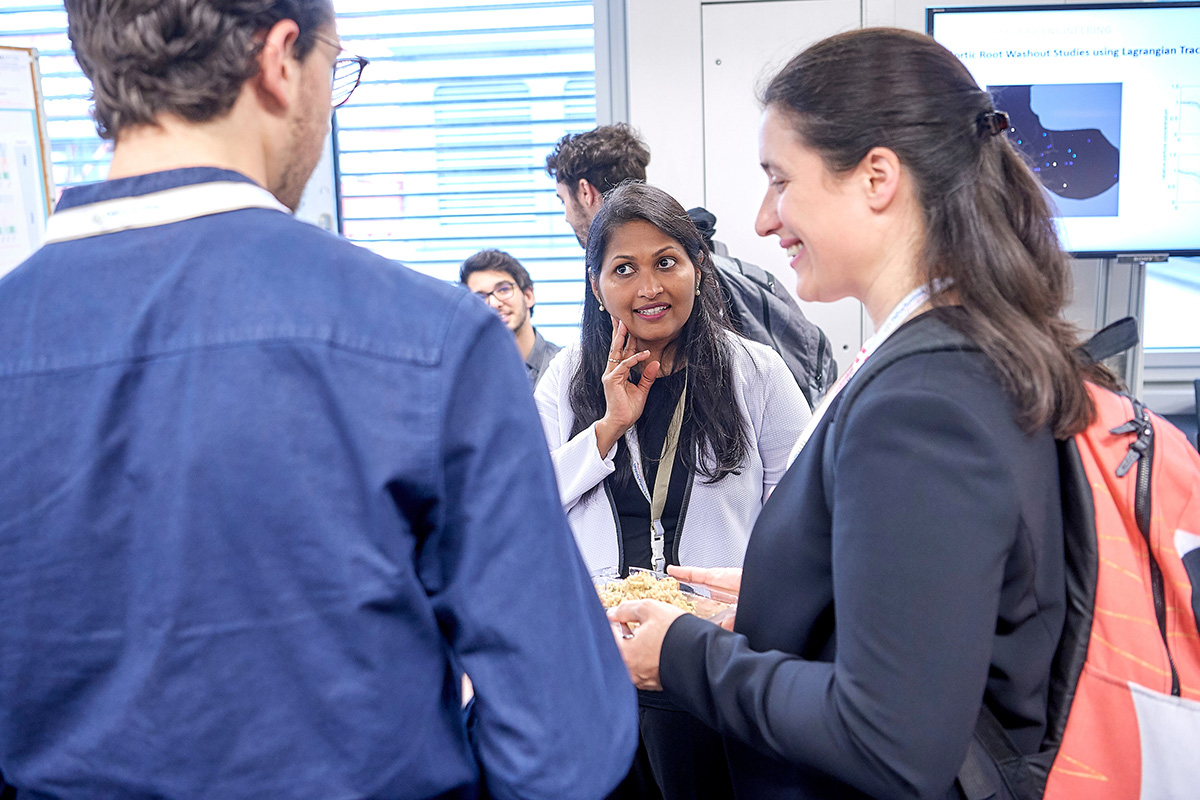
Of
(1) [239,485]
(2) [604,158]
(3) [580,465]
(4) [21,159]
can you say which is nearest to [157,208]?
(1) [239,485]

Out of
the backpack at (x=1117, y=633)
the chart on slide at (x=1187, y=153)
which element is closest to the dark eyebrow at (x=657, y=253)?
the backpack at (x=1117, y=633)

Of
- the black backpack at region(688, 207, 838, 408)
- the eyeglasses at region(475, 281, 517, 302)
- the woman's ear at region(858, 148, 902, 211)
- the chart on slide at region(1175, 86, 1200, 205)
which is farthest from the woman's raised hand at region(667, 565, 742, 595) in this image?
the chart on slide at region(1175, 86, 1200, 205)

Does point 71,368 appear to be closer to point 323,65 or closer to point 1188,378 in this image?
point 323,65

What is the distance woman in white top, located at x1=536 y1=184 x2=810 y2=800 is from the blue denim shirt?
3.70 feet

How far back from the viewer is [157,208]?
663 mm

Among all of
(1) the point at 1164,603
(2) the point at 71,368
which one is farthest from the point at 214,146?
(1) the point at 1164,603

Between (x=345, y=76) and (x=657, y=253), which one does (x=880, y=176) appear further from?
(x=657, y=253)

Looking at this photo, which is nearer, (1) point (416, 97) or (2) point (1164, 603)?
(2) point (1164, 603)

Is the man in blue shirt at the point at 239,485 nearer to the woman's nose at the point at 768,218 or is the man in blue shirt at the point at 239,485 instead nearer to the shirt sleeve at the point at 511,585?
the shirt sleeve at the point at 511,585

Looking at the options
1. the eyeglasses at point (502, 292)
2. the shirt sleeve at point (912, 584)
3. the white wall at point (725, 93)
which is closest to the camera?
the shirt sleeve at point (912, 584)

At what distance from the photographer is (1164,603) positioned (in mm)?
861

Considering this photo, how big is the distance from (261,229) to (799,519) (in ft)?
2.01

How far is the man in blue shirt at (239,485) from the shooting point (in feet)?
2.12

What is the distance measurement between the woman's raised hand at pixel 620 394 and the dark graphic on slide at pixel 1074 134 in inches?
68.0
